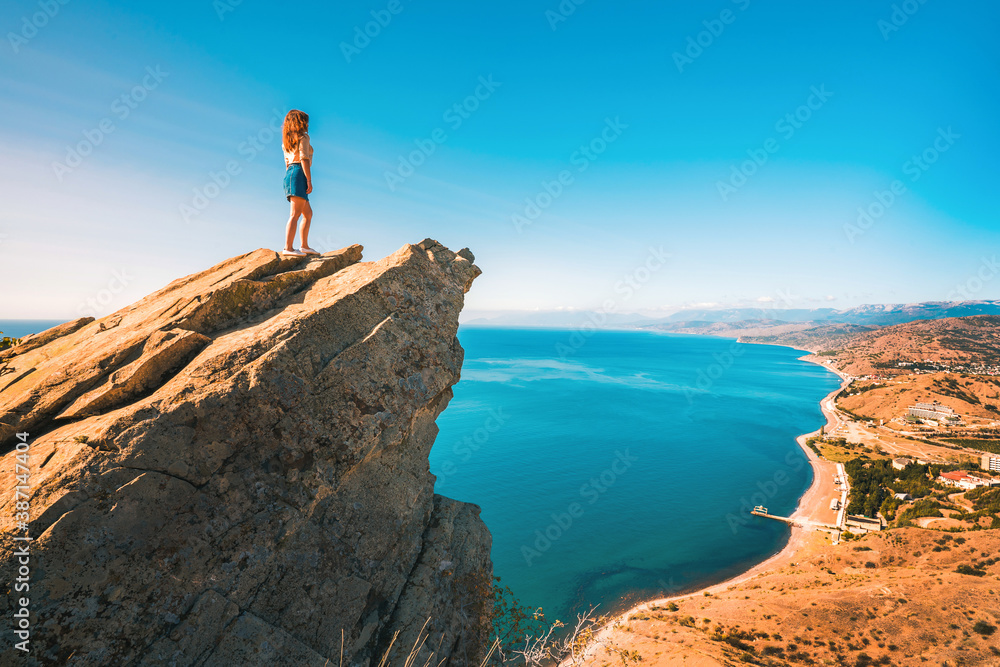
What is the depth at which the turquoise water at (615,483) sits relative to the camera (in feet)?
133

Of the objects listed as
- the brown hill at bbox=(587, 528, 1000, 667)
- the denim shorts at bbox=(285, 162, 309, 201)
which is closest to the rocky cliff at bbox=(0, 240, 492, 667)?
the denim shorts at bbox=(285, 162, 309, 201)

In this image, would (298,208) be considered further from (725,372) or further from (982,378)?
(725,372)

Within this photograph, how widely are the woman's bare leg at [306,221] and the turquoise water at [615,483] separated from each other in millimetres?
36362

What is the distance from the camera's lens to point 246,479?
687 centimetres

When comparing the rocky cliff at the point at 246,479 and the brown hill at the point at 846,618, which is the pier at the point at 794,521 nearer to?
the brown hill at the point at 846,618

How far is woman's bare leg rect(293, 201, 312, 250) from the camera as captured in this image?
11.1m

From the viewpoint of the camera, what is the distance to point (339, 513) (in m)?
7.79

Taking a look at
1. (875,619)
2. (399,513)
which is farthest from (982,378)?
(399,513)

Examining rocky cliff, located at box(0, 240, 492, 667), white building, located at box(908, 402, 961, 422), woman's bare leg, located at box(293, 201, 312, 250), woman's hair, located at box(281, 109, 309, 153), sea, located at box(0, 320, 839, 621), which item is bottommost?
white building, located at box(908, 402, 961, 422)

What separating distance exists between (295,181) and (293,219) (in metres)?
1.05

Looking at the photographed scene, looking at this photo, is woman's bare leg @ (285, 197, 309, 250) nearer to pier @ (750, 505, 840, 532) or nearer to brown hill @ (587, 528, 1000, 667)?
brown hill @ (587, 528, 1000, 667)

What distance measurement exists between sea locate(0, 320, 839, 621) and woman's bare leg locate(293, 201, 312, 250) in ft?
39.7

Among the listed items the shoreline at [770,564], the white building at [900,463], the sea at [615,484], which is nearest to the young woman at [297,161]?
the sea at [615,484]

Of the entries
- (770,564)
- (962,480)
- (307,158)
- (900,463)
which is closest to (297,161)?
(307,158)
